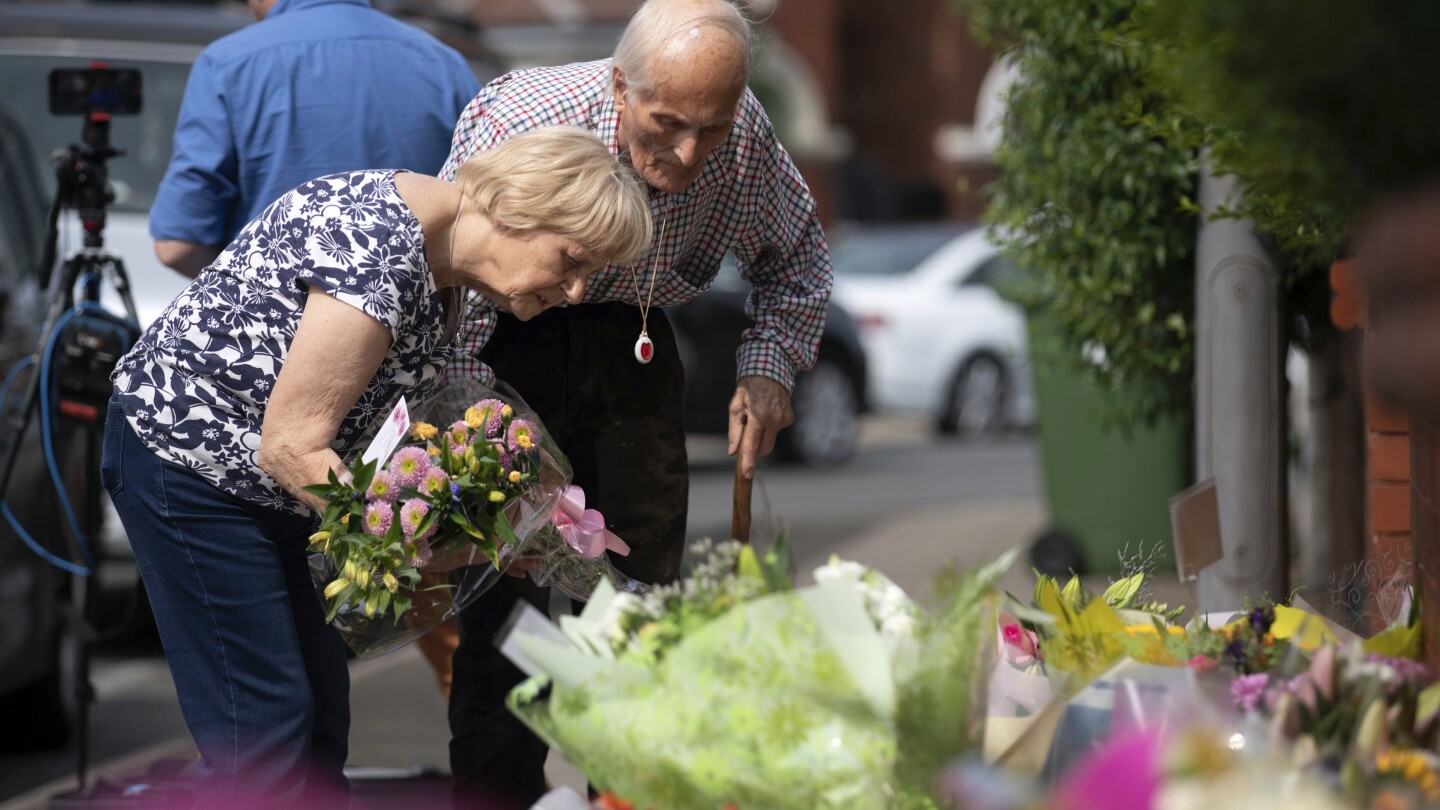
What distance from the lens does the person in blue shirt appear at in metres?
3.66

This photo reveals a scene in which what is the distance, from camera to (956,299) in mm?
13242

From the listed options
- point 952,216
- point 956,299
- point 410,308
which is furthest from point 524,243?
point 952,216

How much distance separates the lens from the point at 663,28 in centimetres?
275

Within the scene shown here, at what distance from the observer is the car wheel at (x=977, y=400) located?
13.8m

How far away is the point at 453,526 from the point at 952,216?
24.3 metres

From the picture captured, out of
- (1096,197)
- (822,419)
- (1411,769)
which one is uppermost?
(1096,197)

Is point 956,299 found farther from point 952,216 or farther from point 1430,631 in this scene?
point 952,216

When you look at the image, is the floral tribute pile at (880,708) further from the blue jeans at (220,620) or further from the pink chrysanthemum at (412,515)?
the blue jeans at (220,620)

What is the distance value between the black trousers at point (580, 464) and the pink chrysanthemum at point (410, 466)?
70 centimetres

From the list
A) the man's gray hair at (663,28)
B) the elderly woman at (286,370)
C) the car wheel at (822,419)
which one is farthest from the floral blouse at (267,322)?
the car wheel at (822,419)

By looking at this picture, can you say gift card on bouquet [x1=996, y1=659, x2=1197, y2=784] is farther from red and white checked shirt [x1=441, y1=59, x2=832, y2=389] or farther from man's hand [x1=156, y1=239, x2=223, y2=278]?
man's hand [x1=156, y1=239, x2=223, y2=278]

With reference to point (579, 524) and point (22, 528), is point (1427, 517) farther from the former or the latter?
point (22, 528)

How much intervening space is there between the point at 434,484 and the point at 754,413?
91 centimetres

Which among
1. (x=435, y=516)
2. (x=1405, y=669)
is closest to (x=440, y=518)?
(x=435, y=516)
